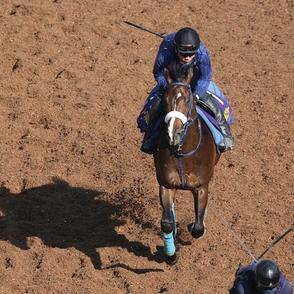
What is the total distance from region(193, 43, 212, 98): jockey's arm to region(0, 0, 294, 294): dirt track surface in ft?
6.76

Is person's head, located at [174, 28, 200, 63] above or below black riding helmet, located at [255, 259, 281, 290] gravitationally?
above

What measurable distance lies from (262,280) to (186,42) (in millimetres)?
2705

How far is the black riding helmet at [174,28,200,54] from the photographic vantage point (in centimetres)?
902

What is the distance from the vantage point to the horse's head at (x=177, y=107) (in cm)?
848

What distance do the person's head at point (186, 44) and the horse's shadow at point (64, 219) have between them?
2.73m

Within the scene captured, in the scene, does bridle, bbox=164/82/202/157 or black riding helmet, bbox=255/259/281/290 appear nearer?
black riding helmet, bbox=255/259/281/290

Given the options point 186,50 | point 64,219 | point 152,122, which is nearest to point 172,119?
point 186,50

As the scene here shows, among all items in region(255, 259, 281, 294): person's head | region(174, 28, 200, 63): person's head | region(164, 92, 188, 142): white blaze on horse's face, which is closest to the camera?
region(255, 259, 281, 294): person's head

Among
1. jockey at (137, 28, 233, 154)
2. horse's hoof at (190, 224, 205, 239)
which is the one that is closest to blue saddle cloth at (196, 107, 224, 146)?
jockey at (137, 28, 233, 154)

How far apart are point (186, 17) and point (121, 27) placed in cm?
115

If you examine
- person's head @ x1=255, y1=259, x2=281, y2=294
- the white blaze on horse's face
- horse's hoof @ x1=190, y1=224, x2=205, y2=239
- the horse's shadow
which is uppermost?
the white blaze on horse's face

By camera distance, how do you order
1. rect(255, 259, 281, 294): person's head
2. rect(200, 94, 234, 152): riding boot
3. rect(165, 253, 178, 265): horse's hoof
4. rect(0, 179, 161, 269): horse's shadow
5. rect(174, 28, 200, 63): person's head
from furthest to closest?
rect(0, 179, 161, 269): horse's shadow → rect(165, 253, 178, 265): horse's hoof → rect(200, 94, 234, 152): riding boot → rect(174, 28, 200, 63): person's head → rect(255, 259, 281, 294): person's head

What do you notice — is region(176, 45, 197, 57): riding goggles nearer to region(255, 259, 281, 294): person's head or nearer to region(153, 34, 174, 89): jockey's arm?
region(153, 34, 174, 89): jockey's arm

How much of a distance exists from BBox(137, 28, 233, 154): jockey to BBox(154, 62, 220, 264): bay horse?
179 millimetres
